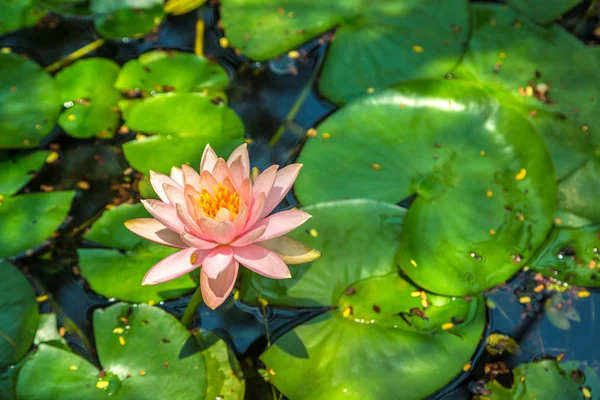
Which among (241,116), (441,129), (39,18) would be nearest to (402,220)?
(441,129)

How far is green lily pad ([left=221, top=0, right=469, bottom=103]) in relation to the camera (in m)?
3.05

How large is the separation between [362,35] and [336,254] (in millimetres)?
1404

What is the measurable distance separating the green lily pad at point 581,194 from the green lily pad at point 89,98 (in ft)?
7.86

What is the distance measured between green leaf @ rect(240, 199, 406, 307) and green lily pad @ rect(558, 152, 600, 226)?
2.74ft

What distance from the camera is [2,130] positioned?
283 centimetres

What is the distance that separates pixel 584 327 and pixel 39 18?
357cm

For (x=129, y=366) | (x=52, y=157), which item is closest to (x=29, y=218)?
(x=52, y=157)

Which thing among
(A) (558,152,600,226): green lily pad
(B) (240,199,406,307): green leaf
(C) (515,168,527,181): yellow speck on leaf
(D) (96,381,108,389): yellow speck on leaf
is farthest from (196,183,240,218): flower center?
(A) (558,152,600,226): green lily pad

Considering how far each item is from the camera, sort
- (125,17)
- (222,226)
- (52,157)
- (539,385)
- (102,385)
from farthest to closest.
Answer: (125,17), (52,157), (539,385), (102,385), (222,226)

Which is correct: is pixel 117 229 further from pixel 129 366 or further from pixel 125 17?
pixel 125 17

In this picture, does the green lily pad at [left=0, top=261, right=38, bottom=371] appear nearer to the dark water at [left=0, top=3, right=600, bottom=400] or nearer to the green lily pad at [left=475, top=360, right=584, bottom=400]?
the dark water at [left=0, top=3, right=600, bottom=400]

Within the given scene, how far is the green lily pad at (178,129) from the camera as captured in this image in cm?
278

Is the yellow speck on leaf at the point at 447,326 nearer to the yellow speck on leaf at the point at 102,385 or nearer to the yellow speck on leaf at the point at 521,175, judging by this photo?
the yellow speck on leaf at the point at 521,175

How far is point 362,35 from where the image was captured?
122 inches
